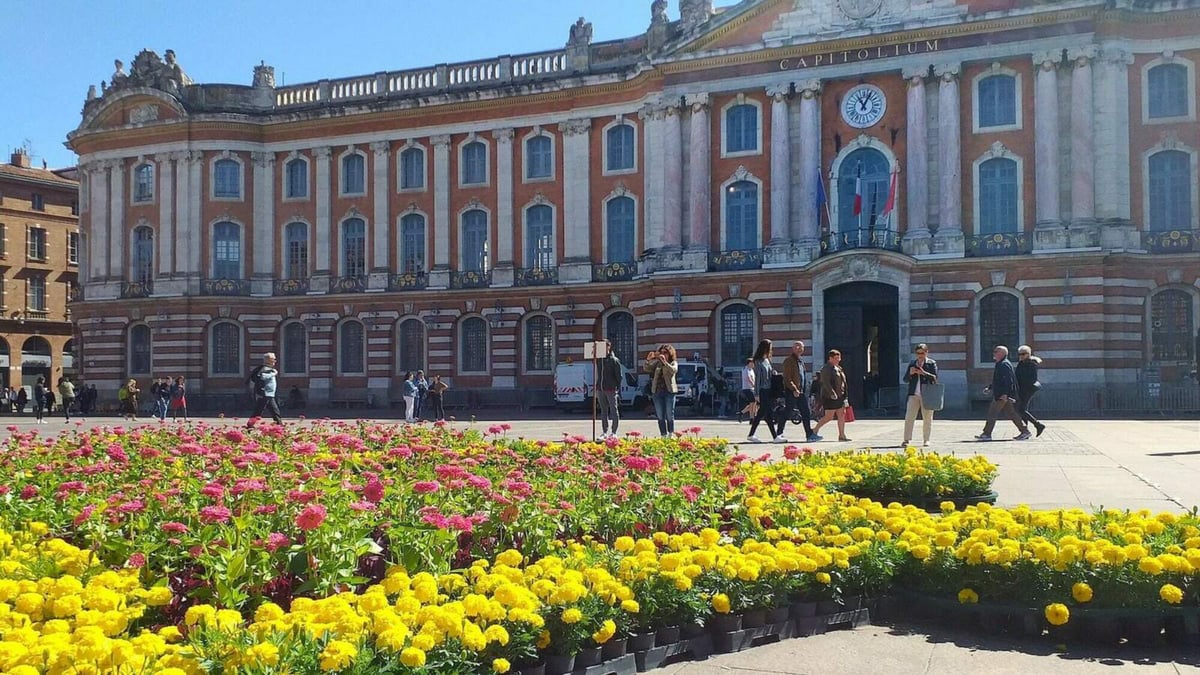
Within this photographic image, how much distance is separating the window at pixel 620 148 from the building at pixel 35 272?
3639 cm

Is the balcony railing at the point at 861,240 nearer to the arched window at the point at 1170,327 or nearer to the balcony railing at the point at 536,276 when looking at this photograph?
the arched window at the point at 1170,327

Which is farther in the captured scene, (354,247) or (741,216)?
(354,247)

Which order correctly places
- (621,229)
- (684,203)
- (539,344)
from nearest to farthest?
(684,203), (621,229), (539,344)

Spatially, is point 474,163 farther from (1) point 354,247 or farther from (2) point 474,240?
(1) point 354,247

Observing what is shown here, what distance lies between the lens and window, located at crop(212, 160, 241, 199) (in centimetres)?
4612

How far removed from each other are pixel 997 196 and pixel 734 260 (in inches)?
343

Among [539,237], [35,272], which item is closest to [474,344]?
[539,237]

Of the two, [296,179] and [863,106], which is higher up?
[863,106]

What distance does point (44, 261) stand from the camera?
64938 millimetres

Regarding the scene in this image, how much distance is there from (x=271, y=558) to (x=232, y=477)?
11.1ft

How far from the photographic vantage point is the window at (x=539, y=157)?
4250 centimetres

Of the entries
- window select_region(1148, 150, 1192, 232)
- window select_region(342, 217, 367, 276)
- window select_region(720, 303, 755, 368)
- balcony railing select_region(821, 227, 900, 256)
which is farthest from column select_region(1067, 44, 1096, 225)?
window select_region(342, 217, 367, 276)

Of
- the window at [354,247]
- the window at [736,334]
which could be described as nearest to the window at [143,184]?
the window at [354,247]

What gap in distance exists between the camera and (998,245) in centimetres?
3434
